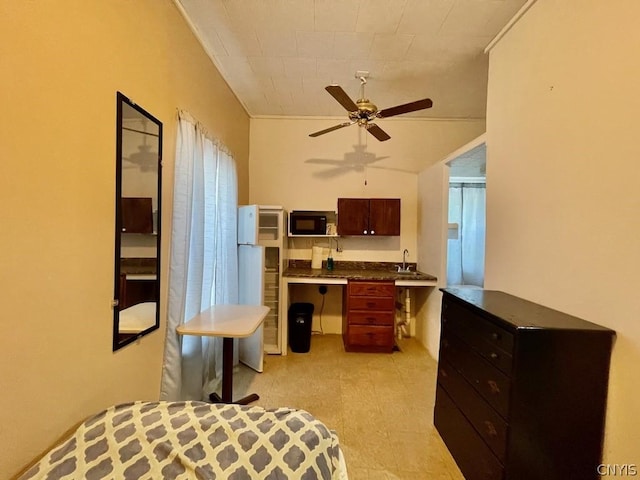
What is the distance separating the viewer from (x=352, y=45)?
2.41 metres

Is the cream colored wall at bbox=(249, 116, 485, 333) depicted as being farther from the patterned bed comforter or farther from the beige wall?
the patterned bed comforter

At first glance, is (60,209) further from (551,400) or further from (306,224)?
(306,224)

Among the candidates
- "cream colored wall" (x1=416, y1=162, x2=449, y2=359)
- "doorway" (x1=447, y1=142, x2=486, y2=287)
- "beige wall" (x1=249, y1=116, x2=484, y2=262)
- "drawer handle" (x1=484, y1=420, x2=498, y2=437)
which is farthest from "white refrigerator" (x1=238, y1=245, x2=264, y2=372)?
"doorway" (x1=447, y1=142, x2=486, y2=287)

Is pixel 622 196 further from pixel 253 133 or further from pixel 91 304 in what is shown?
pixel 253 133

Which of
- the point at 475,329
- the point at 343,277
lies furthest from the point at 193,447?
the point at 343,277

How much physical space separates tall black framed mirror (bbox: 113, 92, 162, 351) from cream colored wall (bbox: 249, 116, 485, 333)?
94.0 inches

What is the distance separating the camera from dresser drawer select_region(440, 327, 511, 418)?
137 centimetres

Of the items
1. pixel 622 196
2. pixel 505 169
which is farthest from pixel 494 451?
pixel 505 169

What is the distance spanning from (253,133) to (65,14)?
9.99 feet

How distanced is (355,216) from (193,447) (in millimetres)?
3119

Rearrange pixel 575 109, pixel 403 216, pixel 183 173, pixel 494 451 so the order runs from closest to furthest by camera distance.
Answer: pixel 494 451
pixel 575 109
pixel 183 173
pixel 403 216

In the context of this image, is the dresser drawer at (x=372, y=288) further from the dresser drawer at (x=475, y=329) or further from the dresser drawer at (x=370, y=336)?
the dresser drawer at (x=475, y=329)

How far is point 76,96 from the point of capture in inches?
45.3

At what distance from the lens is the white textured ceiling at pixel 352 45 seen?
2016mm
